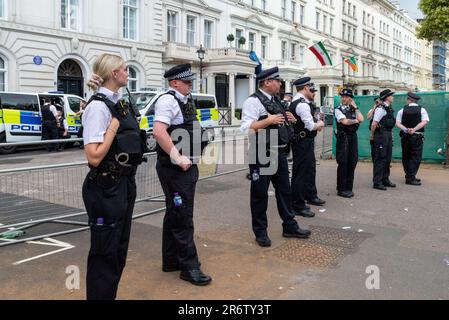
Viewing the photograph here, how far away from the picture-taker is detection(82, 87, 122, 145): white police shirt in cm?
298

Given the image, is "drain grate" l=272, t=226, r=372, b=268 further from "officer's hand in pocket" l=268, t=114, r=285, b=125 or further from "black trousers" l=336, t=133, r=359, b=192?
"black trousers" l=336, t=133, r=359, b=192

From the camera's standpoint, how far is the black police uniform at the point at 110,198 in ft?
10.0

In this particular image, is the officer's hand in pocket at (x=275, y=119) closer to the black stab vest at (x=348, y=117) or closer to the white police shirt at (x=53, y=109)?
the black stab vest at (x=348, y=117)

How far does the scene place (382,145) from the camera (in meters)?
8.84

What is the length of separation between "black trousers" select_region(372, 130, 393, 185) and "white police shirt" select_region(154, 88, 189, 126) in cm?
590

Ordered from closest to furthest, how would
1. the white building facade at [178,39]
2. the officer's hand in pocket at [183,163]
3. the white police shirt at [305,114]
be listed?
the officer's hand in pocket at [183,163]
the white police shirt at [305,114]
the white building facade at [178,39]

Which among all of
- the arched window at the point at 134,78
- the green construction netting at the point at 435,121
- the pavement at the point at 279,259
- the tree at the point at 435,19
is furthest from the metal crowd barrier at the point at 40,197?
the tree at the point at 435,19

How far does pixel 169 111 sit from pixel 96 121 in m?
1.05

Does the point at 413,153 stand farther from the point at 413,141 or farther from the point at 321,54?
the point at 321,54

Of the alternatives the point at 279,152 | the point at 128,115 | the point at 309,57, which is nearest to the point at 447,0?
the point at 309,57

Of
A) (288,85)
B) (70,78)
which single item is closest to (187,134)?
(70,78)

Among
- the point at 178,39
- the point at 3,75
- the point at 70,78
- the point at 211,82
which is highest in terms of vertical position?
the point at 178,39

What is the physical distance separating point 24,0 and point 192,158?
69.5ft

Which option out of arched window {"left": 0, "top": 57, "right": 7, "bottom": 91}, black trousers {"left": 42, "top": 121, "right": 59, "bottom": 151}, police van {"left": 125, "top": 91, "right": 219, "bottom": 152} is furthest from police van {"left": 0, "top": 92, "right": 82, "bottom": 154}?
arched window {"left": 0, "top": 57, "right": 7, "bottom": 91}
